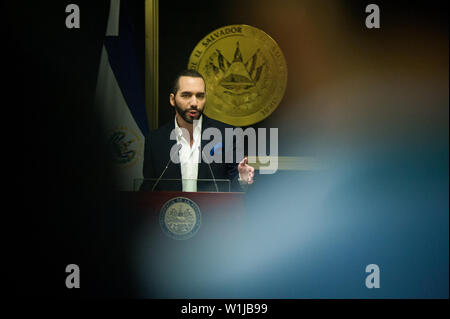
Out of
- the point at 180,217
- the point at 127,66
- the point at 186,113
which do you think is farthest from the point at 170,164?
the point at 127,66

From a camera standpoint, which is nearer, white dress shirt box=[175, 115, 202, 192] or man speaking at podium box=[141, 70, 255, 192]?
man speaking at podium box=[141, 70, 255, 192]

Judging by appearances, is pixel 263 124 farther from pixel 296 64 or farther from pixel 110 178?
pixel 110 178

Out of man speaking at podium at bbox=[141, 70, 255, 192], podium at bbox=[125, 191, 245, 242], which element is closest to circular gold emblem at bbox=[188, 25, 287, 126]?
man speaking at podium at bbox=[141, 70, 255, 192]

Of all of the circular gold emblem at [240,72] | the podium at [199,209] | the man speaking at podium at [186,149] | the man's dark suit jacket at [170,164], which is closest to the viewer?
the podium at [199,209]

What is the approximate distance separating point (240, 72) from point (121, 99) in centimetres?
105

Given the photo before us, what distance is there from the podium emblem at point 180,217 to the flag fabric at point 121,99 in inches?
42.2

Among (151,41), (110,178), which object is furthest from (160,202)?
(151,41)

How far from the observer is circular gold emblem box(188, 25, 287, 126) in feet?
12.3

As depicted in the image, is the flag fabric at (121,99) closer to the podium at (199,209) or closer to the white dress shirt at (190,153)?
the white dress shirt at (190,153)

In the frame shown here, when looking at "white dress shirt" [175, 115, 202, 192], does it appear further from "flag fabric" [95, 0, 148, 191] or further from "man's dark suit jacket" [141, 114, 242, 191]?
"flag fabric" [95, 0, 148, 191]

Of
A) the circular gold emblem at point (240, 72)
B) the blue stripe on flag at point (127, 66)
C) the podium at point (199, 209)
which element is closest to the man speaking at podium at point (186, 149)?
the podium at point (199, 209)

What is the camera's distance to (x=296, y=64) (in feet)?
12.5

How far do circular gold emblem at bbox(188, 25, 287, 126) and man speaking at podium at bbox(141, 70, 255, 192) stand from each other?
32.1 inches

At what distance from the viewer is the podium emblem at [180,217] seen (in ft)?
7.81
